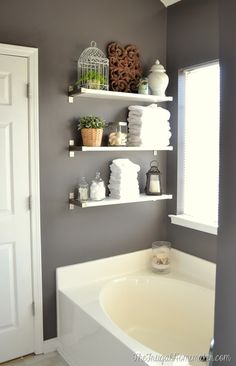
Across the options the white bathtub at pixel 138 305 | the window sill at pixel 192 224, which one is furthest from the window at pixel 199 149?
the white bathtub at pixel 138 305

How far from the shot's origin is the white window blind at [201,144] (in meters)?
2.91

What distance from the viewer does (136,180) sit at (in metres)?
2.97

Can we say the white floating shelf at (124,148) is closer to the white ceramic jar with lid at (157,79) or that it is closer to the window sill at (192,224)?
the white ceramic jar with lid at (157,79)

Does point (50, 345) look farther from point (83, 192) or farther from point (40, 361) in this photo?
point (83, 192)

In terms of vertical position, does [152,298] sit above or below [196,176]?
below

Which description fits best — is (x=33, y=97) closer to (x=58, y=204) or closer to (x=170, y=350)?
(x=58, y=204)

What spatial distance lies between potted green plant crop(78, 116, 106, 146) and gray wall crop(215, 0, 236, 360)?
1987mm

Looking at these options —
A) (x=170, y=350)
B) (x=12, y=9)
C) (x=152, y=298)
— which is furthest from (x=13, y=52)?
(x=170, y=350)

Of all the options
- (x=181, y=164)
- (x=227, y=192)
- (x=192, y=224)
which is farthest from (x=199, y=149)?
(x=227, y=192)

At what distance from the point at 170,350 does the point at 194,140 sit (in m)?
1.67

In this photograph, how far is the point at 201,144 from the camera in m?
3.03

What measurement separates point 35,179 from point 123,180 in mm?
676

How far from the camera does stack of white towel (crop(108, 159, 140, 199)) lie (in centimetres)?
286

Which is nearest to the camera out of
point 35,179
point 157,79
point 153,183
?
A: point 35,179
